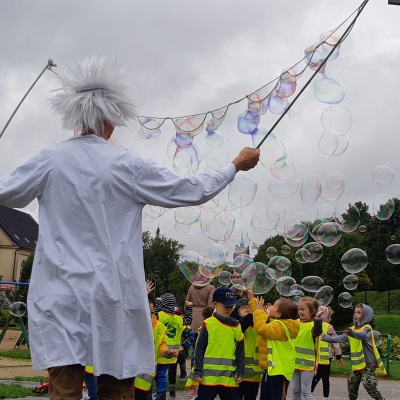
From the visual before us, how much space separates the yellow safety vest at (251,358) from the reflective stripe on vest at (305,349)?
2.04 ft

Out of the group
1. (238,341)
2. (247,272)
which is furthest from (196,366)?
(247,272)

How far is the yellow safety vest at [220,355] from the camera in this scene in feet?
24.0

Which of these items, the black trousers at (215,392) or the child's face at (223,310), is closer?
the black trousers at (215,392)

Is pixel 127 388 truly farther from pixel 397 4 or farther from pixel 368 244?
pixel 368 244

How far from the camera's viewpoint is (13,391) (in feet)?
31.8

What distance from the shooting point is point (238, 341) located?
755cm

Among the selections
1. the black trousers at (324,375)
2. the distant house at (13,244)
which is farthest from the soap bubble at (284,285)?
the distant house at (13,244)

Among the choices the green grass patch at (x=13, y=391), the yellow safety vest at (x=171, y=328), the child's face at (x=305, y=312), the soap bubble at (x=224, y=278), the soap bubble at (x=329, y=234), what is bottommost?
the green grass patch at (x=13, y=391)

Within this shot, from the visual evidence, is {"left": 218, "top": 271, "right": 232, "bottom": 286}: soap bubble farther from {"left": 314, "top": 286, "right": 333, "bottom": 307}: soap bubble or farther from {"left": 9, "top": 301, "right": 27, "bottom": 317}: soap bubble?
{"left": 9, "top": 301, "right": 27, "bottom": 317}: soap bubble

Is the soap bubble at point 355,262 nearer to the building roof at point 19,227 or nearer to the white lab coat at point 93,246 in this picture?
the white lab coat at point 93,246

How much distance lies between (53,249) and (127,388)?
0.71 m

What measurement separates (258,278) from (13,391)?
401cm

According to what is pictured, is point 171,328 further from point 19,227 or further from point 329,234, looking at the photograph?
point 19,227

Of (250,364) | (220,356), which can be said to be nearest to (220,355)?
(220,356)
